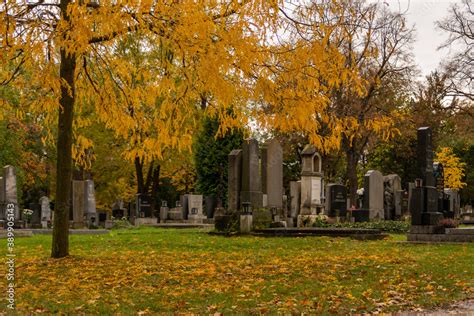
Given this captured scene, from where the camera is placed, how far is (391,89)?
4088 cm

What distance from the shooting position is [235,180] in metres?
21.3

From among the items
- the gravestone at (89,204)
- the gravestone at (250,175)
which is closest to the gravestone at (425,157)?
the gravestone at (250,175)

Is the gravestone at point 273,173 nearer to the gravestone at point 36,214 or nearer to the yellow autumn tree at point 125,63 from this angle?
the yellow autumn tree at point 125,63

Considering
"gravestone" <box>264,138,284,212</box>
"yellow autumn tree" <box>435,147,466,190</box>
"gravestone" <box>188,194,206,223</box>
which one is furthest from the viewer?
"yellow autumn tree" <box>435,147,466,190</box>

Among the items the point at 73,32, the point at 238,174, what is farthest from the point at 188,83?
the point at 238,174

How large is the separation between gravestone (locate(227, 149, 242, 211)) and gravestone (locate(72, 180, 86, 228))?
22.6 feet

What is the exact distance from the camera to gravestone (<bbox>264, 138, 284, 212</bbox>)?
23.8m

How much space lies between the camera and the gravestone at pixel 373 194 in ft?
93.1

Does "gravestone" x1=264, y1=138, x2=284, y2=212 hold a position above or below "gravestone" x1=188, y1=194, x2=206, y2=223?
above

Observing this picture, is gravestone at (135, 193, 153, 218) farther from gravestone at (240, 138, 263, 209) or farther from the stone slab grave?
gravestone at (240, 138, 263, 209)

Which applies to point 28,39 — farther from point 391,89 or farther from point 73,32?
point 391,89

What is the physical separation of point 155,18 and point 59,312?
424 cm

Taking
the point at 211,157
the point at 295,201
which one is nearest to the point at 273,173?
the point at 295,201

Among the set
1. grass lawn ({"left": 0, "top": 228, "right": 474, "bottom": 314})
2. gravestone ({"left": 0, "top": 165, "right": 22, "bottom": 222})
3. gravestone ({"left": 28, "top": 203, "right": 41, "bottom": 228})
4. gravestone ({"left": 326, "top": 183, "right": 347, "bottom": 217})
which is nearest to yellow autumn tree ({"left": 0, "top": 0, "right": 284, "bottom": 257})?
grass lawn ({"left": 0, "top": 228, "right": 474, "bottom": 314})
